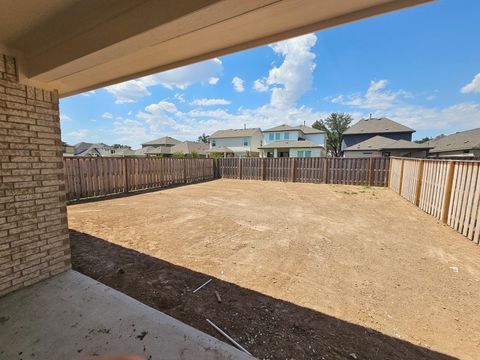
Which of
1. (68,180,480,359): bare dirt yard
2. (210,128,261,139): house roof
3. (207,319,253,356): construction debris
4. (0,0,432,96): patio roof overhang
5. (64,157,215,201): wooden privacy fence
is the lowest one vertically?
(68,180,480,359): bare dirt yard

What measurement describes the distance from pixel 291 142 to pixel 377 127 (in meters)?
10.0

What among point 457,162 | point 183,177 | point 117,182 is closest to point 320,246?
point 457,162

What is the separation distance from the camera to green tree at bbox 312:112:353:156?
4319 cm

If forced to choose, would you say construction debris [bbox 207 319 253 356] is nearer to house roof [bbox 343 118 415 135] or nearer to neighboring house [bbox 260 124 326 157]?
neighboring house [bbox 260 124 326 157]

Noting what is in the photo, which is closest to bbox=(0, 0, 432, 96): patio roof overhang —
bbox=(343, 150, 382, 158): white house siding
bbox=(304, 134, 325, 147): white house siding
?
bbox=(343, 150, 382, 158): white house siding

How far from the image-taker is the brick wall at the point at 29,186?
238 centimetres

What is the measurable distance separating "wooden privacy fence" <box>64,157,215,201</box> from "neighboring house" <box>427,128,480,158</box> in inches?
917

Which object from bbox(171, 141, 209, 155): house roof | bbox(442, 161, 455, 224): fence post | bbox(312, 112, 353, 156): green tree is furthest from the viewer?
bbox(312, 112, 353, 156): green tree

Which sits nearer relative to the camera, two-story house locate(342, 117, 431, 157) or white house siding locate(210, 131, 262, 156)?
two-story house locate(342, 117, 431, 157)

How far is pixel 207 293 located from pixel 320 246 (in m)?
2.38

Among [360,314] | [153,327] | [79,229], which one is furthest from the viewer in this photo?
[79,229]

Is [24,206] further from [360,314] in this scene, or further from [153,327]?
[360,314]

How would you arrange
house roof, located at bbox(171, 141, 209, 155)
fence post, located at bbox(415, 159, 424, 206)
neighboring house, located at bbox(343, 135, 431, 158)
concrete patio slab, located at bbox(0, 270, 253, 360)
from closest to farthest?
concrete patio slab, located at bbox(0, 270, 253, 360) < fence post, located at bbox(415, 159, 424, 206) < neighboring house, located at bbox(343, 135, 431, 158) < house roof, located at bbox(171, 141, 209, 155)

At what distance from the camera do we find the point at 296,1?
4.59 ft
